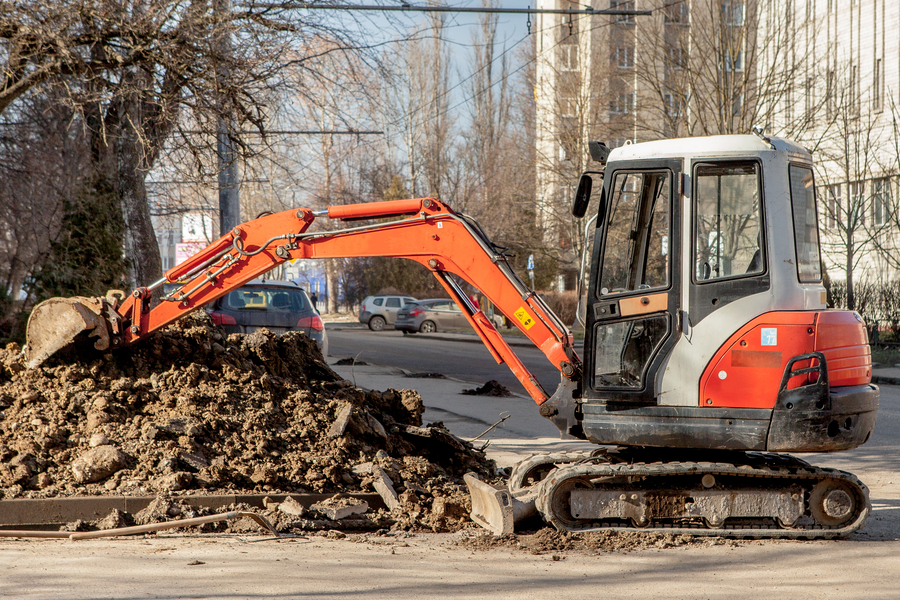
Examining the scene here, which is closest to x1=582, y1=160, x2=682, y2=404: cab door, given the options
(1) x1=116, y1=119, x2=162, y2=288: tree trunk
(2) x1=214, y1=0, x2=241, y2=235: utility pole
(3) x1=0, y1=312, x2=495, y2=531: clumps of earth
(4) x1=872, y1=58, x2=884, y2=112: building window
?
(3) x1=0, y1=312, x2=495, y2=531: clumps of earth

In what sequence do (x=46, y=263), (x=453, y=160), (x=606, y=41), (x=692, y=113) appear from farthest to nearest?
(x=453, y=160) < (x=606, y=41) < (x=692, y=113) < (x=46, y=263)

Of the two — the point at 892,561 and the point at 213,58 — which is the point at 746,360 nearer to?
the point at 892,561

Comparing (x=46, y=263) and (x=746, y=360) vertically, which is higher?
(x=46, y=263)

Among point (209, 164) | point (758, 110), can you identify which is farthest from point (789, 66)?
point (209, 164)

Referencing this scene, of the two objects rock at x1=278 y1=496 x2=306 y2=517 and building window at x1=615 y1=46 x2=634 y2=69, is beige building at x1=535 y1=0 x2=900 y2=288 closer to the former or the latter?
building window at x1=615 y1=46 x2=634 y2=69

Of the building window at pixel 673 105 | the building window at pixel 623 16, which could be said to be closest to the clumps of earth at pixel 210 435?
the building window at pixel 623 16

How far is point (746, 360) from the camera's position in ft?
18.3

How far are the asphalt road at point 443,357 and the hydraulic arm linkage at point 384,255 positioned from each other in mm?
7493

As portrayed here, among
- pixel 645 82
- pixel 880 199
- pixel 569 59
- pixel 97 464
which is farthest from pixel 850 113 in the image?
pixel 97 464

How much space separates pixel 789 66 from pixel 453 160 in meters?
25.7

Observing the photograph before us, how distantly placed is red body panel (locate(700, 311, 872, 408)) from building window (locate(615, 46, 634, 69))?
23.8m

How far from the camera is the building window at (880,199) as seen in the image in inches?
898

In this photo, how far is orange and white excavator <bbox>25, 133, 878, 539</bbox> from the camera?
18.2 ft

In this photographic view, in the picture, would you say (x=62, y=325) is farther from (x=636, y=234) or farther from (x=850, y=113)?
(x=850, y=113)
